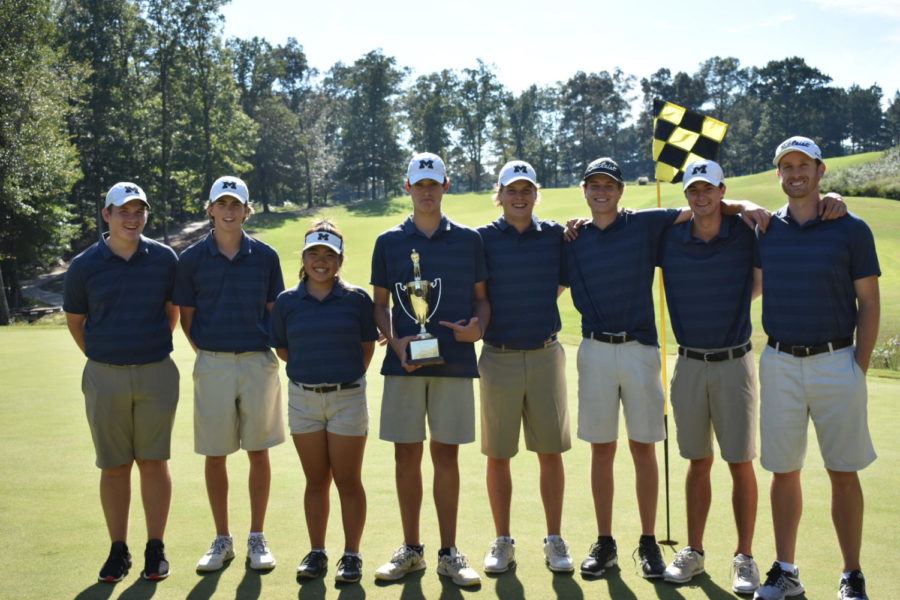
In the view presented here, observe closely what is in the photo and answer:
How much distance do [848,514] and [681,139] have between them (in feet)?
10.00

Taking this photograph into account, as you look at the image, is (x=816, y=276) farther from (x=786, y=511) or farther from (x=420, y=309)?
(x=420, y=309)

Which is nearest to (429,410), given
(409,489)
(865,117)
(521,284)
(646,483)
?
(409,489)

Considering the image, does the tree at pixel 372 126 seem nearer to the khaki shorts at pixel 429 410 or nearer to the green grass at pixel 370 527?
the green grass at pixel 370 527

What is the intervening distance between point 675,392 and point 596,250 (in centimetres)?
96

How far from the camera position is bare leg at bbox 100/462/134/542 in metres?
4.73

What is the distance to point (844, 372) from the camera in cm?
430

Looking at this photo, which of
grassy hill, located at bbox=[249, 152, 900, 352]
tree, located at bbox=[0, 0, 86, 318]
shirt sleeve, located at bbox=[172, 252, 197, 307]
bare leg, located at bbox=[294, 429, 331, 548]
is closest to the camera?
bare leg, located at bbox=[294, 429, 331, 548]

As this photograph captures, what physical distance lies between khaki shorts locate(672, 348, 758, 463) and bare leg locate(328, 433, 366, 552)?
1895 millimetres

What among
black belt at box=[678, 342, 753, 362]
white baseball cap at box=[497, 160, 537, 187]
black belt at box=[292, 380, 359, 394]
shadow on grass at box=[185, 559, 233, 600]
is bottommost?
shadow on grass at box=[185, 559, 233, 600]

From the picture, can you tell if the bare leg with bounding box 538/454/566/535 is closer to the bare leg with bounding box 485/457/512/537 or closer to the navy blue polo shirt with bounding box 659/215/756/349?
the bare leg with bounding box 485/457/512/537

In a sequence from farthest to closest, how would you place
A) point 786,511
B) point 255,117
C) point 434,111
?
point 434,111
point 255,117
point 786,511

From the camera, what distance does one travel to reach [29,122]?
27859 mm

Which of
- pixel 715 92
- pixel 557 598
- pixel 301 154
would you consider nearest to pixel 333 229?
pixel 557 598

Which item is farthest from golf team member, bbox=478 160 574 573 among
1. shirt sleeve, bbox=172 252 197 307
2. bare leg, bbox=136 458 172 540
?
bare leg, bbox=136 458 172 540
